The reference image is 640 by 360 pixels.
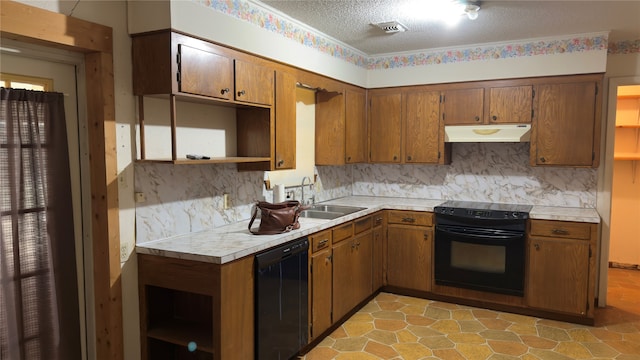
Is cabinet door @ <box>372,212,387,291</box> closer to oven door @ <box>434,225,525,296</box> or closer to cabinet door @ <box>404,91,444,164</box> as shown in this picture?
oven door @ <box>434,225,525,296</box>

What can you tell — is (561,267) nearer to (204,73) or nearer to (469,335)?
(469,335)

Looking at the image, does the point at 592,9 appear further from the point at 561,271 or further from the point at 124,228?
the point at 124,228

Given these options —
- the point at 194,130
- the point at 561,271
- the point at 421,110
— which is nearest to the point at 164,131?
the point at 194,130

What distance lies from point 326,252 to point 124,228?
5.16 feet

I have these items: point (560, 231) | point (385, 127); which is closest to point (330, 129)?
point (385, 127)

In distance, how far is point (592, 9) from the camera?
11.2 feet

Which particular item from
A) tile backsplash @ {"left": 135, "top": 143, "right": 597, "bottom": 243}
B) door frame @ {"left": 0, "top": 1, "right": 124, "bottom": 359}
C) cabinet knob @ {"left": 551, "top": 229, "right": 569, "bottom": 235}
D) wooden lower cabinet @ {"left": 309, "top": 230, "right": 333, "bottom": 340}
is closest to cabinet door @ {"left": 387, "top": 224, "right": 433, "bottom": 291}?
tile backsplash @ {"left": 135, "top": 143, "right": 597, "bottom": 243}

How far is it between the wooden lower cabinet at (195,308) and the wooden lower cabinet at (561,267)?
2755 mm

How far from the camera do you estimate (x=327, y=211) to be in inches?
179

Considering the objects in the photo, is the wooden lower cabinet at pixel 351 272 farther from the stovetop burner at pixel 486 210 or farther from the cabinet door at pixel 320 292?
the stovetop burner at pixel 486 210

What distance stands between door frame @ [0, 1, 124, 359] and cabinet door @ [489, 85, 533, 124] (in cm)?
354

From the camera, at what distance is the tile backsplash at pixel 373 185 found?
2.94 meters

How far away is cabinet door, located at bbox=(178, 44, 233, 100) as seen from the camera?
2.68 metres

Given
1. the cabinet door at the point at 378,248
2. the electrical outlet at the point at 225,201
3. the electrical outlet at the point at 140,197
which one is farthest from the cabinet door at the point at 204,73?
the cabinet door at the point at 378,248
